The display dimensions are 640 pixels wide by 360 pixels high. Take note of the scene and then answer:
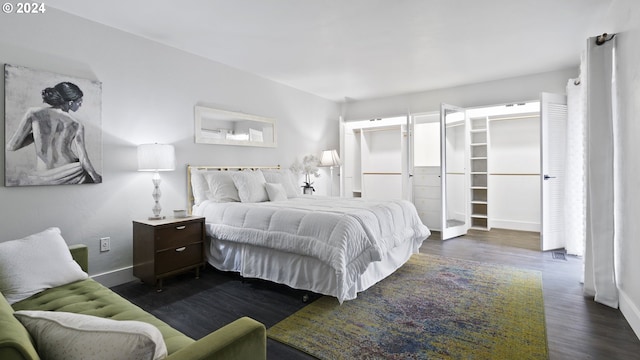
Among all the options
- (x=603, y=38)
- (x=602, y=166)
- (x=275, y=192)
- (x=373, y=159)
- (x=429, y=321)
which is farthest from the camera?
(x=373, y=159)

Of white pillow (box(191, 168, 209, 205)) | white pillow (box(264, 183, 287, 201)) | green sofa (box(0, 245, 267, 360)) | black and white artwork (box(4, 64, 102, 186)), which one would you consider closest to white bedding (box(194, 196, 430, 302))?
white pillow (box(191, 168, 209, 205))

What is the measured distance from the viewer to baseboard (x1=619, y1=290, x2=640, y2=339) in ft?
7.15

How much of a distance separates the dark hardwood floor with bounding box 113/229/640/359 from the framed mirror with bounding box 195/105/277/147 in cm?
165

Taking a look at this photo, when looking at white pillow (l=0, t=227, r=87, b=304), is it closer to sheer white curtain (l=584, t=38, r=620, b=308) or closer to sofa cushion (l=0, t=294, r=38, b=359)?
sofa cushion (l=0, t=294, r=38, b=359)

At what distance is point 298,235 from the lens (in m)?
2.83

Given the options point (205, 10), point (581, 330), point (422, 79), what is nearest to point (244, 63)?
point (205, 10)

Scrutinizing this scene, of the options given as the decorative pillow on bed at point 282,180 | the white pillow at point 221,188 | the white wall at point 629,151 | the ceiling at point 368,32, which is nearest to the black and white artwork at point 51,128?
the ceiling at point 368,32

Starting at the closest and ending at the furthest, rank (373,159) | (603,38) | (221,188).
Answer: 1. (603,38)
2. (221,188)
3. (373,159)

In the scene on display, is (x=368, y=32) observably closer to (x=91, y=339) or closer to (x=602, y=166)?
(x=602, y=166)

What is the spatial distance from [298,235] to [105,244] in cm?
191

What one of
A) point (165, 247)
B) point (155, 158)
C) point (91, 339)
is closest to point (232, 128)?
point (155, 158)

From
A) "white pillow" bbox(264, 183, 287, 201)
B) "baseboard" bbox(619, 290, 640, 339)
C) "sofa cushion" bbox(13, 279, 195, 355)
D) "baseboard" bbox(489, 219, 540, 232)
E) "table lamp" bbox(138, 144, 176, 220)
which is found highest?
"table lamp" bbox(138, 144, 176, 220)

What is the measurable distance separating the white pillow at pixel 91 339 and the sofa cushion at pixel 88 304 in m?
0.45

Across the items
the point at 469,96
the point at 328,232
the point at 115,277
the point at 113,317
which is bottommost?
the point at 115,277
